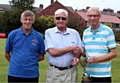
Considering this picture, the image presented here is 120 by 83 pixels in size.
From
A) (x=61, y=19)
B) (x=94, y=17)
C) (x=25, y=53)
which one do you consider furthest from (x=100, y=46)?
(x=25, y=53)

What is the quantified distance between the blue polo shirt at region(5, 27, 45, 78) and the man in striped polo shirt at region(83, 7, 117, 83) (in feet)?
2.97

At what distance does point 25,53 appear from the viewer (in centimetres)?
520

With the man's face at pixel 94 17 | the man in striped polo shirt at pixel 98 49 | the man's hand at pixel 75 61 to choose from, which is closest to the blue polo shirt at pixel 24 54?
the man's hand at pixel 75 61

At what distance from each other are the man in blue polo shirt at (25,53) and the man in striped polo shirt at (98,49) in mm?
916

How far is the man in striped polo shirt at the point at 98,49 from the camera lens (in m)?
4.94

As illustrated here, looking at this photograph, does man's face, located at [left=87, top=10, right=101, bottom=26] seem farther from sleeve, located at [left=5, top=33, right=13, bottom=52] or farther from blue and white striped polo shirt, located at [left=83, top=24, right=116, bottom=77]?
sleeve, located at [left=5, top=33, right=13, bottom=52]

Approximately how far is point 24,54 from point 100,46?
128cm

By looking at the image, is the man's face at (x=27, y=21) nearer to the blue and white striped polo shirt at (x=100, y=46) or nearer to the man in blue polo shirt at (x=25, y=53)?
the man in blue polo shirt at (x=25, y=53)

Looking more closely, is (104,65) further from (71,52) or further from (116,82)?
(116,82)

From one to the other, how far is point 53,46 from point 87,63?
63 cm

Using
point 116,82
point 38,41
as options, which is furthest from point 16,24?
point 38,41

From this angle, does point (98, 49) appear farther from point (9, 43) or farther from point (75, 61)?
point (9, 43)

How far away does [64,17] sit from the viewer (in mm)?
5152

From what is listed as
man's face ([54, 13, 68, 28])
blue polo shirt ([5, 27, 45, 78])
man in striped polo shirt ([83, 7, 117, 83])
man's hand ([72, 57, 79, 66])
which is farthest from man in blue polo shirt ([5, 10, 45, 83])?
man in striped polo shirt ([83, 7, 117, 83])
